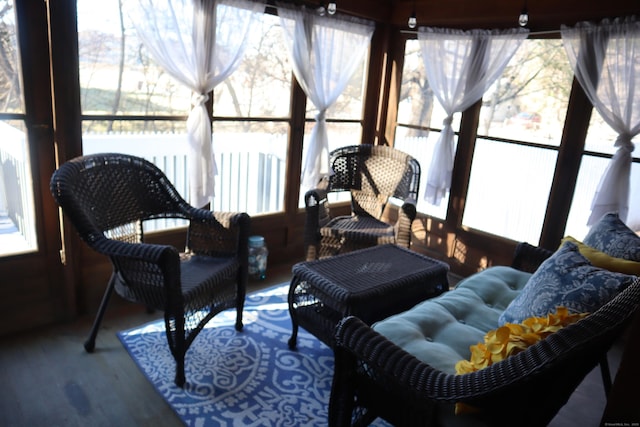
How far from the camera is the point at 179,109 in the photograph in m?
2.75

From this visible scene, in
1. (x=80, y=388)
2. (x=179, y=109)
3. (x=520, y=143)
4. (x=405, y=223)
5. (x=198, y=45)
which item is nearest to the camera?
(x=80, y=388)

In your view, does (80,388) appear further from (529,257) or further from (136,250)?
(529,257)

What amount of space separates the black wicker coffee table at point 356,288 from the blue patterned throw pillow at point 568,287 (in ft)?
1.88

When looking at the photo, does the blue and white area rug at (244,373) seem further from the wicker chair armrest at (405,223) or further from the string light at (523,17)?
the string light at (523,17)

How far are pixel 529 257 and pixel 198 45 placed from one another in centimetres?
223

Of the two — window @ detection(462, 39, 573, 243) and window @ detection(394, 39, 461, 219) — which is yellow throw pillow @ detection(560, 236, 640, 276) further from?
window @ detection(394, 39, 461, 219)

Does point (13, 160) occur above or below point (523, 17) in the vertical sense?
below

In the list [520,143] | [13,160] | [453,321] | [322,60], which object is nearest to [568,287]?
[453,321]

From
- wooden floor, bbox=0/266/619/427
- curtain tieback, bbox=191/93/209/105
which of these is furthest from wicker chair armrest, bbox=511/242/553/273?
curtain tieback, bbox=191/93/209/105

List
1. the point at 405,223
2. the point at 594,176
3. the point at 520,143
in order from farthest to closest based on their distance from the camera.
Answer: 1. the point at 520,143
2. the point at 405,223
3. the point at 594,176

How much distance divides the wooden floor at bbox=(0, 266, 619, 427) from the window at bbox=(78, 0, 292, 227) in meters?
1.04

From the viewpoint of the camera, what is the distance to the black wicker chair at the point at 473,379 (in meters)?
1.14

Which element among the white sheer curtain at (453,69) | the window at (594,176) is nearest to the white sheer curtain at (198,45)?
the white sheer curtain at (453,69)

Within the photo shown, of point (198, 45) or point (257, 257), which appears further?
point (257, 257)
